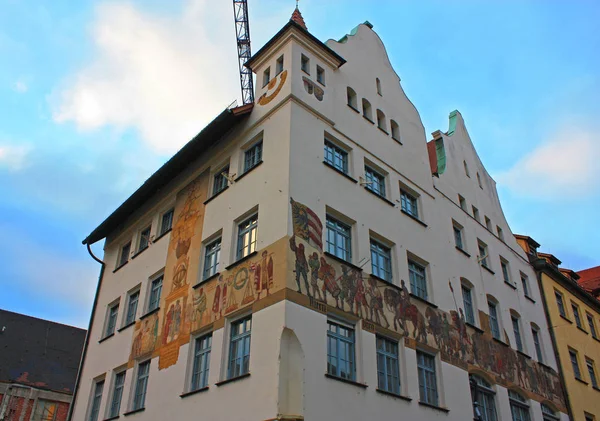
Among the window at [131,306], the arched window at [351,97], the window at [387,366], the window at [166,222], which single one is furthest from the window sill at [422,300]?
the window at [131,306]

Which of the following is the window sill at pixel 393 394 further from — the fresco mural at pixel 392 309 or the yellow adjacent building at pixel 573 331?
the yellow adjacent building at pixel 573 331

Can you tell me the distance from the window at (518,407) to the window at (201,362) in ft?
34.2

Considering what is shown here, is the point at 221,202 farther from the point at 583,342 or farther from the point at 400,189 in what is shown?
the point at 583,342

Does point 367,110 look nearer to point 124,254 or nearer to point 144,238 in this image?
point 144,238

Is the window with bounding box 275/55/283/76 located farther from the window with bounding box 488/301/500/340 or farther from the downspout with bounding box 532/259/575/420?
the downspout with bounding box 532/259/575/420

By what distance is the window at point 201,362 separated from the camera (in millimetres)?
13619

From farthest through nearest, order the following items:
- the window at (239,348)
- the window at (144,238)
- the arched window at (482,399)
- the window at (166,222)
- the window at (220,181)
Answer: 1. the window at (144,238)
2. the window at (166,222)
3. the window at (220,181)
4. the arched window at (482,399)
5. the window at (239,348)

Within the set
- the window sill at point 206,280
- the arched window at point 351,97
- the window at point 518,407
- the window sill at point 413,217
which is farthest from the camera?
the window at point 518,407

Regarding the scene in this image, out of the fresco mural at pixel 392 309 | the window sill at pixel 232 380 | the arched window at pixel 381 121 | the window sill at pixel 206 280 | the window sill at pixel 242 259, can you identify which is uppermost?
the arched window at pixel 381 121

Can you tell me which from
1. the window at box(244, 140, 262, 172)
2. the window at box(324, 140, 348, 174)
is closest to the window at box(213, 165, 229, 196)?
the window at box(244, 140, 262, 172)

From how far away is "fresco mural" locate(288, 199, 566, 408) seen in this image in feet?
42.2

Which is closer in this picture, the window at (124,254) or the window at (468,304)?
the window at (468,304)

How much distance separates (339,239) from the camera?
14.6 m

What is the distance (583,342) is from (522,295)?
5354mm
